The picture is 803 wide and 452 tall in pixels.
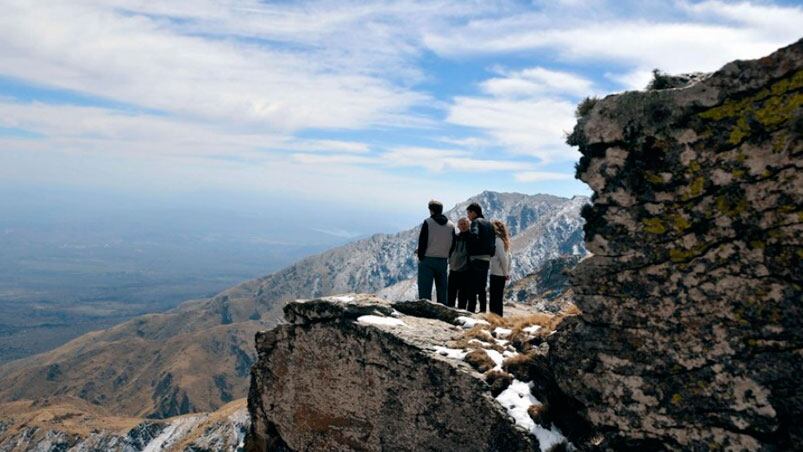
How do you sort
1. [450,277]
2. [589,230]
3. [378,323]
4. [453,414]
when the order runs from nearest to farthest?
[589,230]
[453,414]
[378,323]
[450,277]

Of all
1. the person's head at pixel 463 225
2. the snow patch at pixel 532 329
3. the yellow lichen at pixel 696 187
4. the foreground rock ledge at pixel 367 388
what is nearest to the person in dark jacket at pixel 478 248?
the person's head at pixel 463 225

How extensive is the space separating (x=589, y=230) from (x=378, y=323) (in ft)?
22.6

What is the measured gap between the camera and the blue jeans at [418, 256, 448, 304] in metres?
21.9

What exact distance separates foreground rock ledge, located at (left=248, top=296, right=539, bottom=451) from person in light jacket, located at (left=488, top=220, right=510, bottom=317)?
3.19 meters

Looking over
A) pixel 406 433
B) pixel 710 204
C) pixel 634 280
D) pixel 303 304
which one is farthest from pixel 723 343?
pixel 303 304

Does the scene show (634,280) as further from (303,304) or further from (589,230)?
(303,304)

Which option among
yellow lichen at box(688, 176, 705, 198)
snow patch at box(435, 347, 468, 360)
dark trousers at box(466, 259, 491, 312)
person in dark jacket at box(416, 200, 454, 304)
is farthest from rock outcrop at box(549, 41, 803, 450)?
person in dark jacket at box(416, 200, 454, 304)

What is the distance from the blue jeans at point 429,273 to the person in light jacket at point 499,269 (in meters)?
2.13

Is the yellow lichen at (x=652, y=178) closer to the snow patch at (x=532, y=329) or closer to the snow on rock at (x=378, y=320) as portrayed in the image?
the snow patch at (x=532, y=329)

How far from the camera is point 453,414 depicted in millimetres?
13820

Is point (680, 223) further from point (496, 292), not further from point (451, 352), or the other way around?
point (496, 292)

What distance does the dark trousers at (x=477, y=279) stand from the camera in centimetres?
2067

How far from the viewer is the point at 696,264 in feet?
36.2

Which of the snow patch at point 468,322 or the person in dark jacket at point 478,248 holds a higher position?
the person in dark jacket at point 478,248
